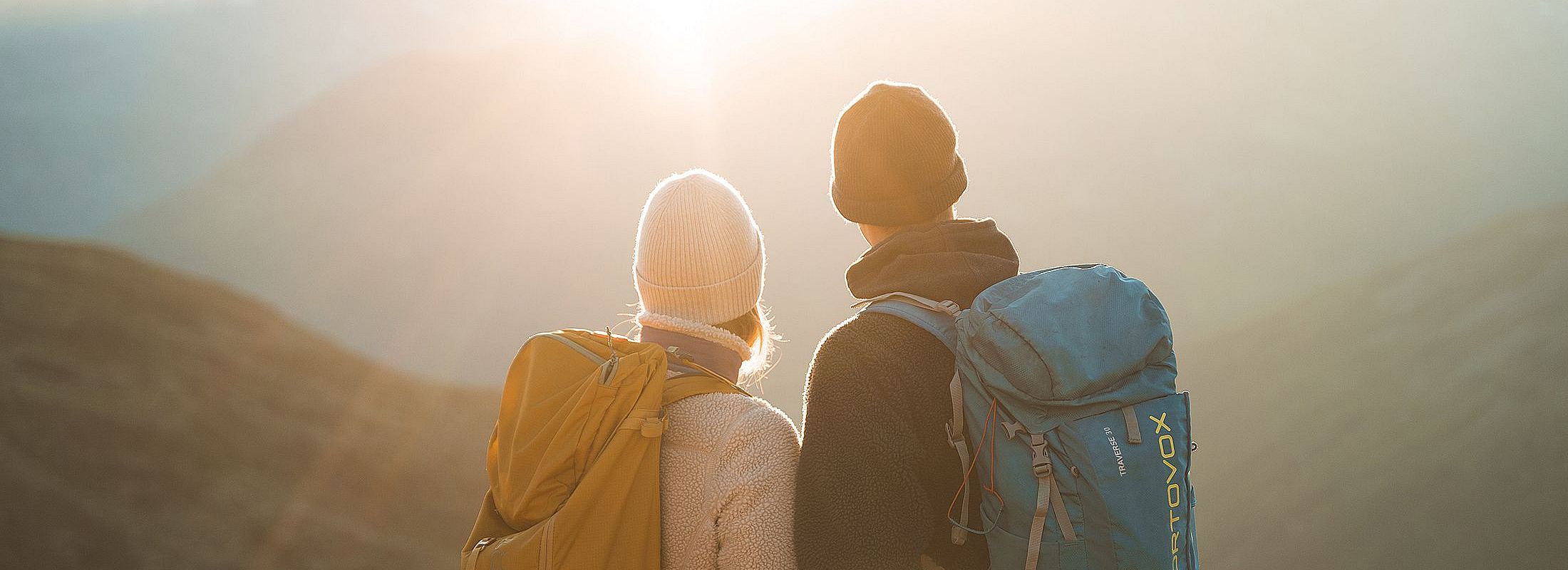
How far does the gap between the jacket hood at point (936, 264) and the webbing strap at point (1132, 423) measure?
31cm

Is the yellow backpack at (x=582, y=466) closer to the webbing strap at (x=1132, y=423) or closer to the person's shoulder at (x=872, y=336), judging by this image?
the person's shoulder at (x=872, y=336)

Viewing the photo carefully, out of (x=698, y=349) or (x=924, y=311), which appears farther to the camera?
(x=698, y=349)

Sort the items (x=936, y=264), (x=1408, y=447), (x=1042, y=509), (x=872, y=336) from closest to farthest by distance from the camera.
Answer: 1. (x=1042, y=509)
2. (x=872, y=336)
3. (x=936, y=264)
4. (x=1408, y=447)

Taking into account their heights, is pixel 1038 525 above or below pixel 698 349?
below

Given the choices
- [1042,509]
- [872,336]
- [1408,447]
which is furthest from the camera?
[1408,447]

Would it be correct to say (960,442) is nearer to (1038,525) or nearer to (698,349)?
(1038,525)

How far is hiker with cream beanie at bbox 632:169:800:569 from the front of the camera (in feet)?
4.96

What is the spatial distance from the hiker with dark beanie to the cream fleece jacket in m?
0.06

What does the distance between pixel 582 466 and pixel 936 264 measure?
0.67 metres

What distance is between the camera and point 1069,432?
4.83 feet

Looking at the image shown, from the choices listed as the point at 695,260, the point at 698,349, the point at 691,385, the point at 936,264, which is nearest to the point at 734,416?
the point at 691,385

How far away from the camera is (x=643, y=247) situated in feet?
5.81

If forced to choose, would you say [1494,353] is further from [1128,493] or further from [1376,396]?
[1128,493]

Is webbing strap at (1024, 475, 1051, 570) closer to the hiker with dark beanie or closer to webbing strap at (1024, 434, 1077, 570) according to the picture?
webbing strap at (1024, 434, 1077, 570)
